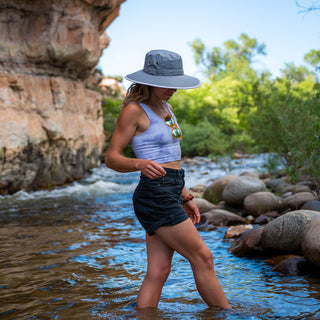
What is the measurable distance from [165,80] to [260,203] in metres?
5.39

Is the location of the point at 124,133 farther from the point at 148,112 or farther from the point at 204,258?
the point at 204,258

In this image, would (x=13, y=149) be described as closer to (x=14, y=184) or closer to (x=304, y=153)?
(x=14, y=184)

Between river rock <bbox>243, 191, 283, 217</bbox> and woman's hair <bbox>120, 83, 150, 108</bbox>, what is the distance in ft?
17.0

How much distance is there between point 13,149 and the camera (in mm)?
11859

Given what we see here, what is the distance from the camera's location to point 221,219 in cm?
714

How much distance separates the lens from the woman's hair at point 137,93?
2797mm

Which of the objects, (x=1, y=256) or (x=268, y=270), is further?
(x=1, y=256)

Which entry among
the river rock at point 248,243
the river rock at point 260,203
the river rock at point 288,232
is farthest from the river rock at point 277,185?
the river rock at point 288,232

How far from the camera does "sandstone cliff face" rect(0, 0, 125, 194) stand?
40.1 ft

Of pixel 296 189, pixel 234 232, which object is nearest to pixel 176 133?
pixel 234 232

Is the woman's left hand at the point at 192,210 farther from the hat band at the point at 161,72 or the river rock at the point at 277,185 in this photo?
the river rock at the point at 277,185

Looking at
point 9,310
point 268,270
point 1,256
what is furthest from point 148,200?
point 1,256

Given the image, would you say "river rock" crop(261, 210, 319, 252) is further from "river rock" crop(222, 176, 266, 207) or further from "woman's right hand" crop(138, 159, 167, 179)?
"river rock" crop(222, 176, 266, 207)

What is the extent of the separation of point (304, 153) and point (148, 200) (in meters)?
5.52
